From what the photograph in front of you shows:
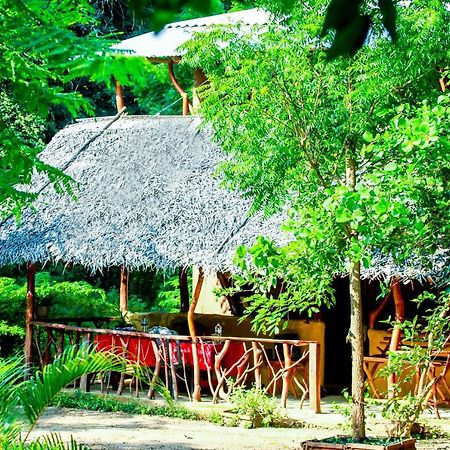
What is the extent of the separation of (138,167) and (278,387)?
3.18 m

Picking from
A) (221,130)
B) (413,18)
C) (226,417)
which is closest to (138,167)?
(226,417)

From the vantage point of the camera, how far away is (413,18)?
6727 millimetres

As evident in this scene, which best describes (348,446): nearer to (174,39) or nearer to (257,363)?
(257,363)

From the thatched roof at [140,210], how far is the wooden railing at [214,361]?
2.68 ft

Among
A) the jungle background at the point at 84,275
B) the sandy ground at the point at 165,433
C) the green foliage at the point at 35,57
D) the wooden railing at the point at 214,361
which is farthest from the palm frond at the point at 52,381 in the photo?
the jungle background at the point at 84,275

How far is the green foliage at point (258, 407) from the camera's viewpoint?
379 inches

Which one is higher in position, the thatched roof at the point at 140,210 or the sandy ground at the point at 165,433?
the thatched roof at the point at 140,210

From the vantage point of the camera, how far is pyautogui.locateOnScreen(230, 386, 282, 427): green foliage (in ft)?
31.6

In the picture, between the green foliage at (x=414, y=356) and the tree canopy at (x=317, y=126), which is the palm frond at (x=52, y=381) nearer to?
the tree canopy at (x=317, y=126)

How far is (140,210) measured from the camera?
37.6 feet

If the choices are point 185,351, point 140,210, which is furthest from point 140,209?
point 185,351

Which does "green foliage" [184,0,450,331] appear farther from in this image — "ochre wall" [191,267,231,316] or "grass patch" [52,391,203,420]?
"ochre wall" [191,267,231,316]

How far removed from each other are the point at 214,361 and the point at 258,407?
1014 millimetres

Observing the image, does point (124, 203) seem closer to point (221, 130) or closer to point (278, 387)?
point (278, 387)
